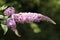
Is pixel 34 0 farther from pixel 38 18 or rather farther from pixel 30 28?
pixel 38 18

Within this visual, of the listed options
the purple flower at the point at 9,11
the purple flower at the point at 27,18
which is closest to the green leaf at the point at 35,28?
the purple flower at the point at 9,11

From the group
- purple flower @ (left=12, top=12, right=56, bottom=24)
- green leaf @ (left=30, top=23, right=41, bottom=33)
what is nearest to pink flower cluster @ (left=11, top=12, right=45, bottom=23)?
purple flower @ (left=12, top=12, right=56, bottom=24)

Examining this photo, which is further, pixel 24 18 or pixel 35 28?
pixel 35 28

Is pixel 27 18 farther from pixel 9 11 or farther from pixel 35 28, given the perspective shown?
pixel 35 28

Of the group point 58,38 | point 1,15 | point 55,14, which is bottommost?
point 58,38

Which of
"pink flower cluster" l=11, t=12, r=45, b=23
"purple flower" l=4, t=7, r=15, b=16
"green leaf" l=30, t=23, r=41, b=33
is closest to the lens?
"pink flower cluster" l=11, t=12, r=45, b=23

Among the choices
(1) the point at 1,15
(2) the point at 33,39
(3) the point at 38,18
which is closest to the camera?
(3) the point at 38,18

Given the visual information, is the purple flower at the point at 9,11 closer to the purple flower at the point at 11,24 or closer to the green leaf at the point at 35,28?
the purple flower at the point at 11,24

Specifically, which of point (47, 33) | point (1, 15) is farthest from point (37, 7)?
point (1, 15)

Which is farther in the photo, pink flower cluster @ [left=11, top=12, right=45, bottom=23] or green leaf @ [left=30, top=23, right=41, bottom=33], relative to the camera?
green leaf @ [left=30, top=23, right=41, bottom=33]

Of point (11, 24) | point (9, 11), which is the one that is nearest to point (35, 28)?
point (9, 11)

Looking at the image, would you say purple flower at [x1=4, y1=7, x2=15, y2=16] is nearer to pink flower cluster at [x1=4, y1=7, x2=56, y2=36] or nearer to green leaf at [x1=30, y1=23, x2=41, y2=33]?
pink flower cluster at [x1=4, y1=7, x2=56, y2=36]
